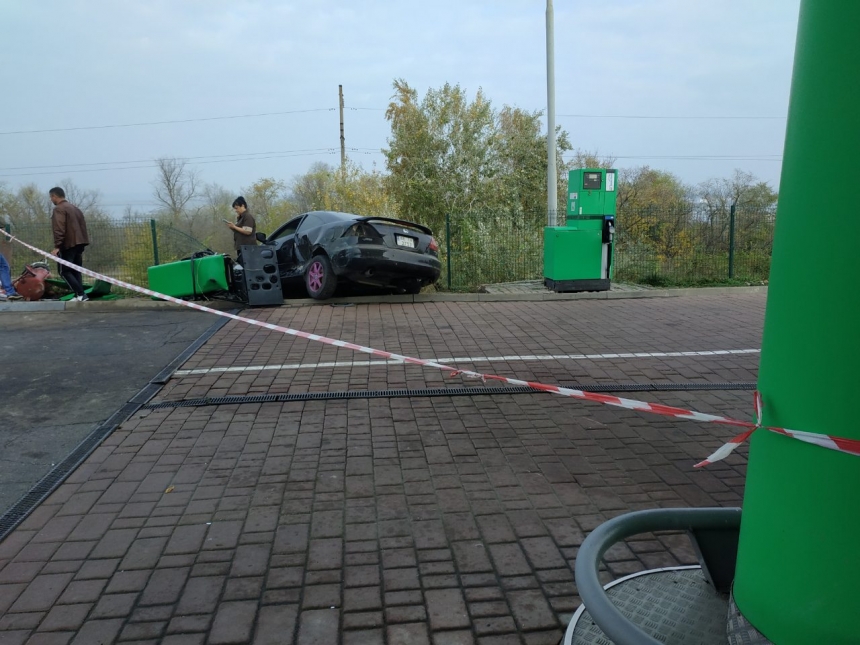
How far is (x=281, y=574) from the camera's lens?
3129 millimetres

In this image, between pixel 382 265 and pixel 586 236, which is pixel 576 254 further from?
pixel 382 265

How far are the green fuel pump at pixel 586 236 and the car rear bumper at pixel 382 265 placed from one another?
8.44 feet

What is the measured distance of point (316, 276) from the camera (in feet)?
38.3

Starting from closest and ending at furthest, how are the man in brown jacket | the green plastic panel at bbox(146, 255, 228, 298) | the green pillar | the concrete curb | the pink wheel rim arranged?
1. the green pillar
2. the man in brown jacket
3. the concrete curb
4. the green plastic panel at bbox(146, 255, 228, 298)
5. the pink wheel rim

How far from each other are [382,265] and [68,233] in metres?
5.22

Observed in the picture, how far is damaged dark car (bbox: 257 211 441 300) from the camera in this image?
11094 millimetres

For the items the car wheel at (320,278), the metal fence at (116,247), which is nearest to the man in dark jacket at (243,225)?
Result: the car wheel at (320,278)

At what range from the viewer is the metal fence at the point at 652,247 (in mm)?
14039

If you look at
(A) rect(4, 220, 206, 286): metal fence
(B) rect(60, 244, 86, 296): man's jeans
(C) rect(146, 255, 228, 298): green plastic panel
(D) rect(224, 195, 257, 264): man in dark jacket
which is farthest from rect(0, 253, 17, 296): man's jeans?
(D) rect(224, 195, 257, 264): man in dark jacket

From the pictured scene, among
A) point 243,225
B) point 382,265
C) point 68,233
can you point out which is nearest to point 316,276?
point 382,265

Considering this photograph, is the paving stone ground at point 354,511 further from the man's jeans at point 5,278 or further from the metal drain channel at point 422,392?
the man's jeans at point 5,278

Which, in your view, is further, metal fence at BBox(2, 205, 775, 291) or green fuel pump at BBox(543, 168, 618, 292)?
metal fence at BBox(2, 205, 775, 291)

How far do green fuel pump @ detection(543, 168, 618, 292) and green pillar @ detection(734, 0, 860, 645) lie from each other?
11.2 metres

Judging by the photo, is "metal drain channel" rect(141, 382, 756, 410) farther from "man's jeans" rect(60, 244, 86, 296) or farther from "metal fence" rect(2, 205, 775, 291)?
"metal fence" rect(2, 205, 775, 291)
